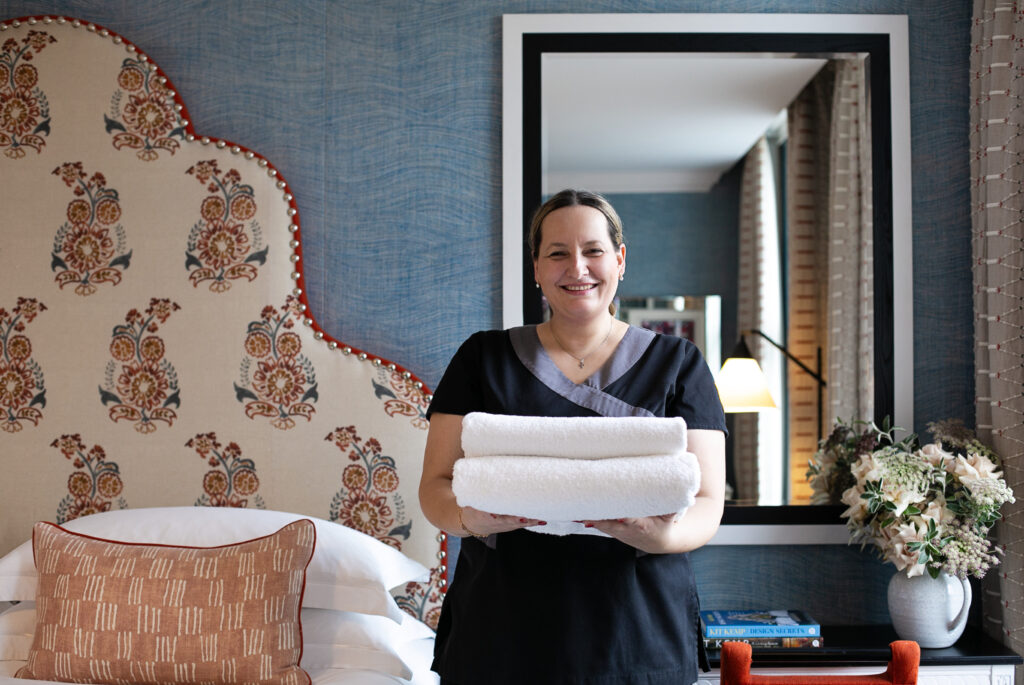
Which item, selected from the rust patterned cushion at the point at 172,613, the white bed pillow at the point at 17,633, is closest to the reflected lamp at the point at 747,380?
the rust patterned cushion at the point at 172,613

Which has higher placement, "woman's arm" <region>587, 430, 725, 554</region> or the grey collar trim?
the grey collar trim

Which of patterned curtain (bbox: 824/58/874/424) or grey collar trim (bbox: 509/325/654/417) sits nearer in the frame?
grey collar trim (bbox: 509/325/654/417)

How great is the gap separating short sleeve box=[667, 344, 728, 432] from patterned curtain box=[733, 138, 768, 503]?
0.95 m

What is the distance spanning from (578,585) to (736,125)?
1.54 m

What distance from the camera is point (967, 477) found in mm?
2121

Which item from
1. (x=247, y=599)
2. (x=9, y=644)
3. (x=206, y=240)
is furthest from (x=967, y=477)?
(x=9, y=644)

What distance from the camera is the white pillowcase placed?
1918mm

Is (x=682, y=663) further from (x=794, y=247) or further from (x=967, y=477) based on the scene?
(x=794, y=247)

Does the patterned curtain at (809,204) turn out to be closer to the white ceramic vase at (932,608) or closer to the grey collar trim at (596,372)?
the white ceramic vase at (932,608)

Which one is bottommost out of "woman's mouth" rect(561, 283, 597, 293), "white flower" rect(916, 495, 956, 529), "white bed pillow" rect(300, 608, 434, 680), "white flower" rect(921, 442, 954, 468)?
"white bed pillow" rect(300, 608, 434, 680)

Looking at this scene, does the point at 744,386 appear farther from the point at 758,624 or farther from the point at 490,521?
the point at 490,521

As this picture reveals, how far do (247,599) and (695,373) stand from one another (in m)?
1.01

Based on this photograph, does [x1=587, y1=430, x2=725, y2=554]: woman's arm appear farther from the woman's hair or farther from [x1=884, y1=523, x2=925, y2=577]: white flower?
[x1=884, y1=523, x2=925, y2=577]: white flower

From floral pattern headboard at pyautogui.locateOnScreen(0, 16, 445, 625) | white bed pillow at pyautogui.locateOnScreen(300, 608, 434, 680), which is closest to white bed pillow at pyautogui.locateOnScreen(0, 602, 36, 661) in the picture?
floral pattern headboard at pyautogui.locateOnScreen(0, 16, 445, 625)
